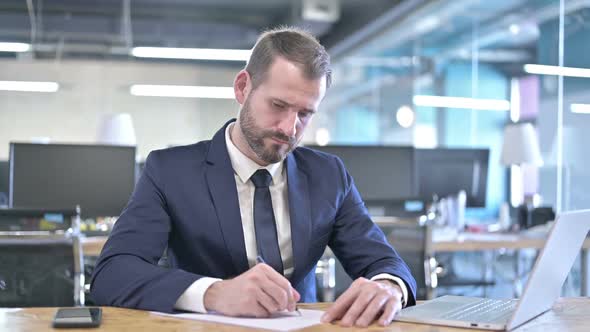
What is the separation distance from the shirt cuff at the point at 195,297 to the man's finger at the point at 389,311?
1.18 ft

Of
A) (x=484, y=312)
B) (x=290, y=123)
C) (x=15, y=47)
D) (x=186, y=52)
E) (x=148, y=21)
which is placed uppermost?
(x=148, y=21)

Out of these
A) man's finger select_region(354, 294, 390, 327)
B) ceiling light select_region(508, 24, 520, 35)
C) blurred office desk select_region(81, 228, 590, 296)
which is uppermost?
ceiling light select_region(508, 24, 520, 35)

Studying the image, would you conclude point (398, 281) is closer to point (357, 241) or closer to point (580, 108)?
point (357, 241)

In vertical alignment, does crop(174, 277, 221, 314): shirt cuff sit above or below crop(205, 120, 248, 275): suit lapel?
below

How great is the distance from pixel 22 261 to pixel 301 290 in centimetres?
130

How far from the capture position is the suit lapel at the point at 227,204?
73.4 inches

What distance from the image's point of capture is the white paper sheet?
1415 mm

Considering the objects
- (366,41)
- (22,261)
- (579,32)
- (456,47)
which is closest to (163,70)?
(366,41)

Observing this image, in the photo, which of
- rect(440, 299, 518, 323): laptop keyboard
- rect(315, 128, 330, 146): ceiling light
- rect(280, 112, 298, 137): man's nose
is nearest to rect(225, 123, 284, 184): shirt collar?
rect(280, 112, 298, 137): man's nose

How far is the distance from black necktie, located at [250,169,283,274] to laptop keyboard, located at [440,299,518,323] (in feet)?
1.66

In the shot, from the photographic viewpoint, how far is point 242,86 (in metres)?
1.91

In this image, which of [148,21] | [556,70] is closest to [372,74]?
[148,21]

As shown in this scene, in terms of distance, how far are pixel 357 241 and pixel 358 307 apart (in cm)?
55

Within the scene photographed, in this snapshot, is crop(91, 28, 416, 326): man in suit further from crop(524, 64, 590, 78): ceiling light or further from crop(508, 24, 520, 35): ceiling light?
crop(508, 24, 520, 35): ceiling light
